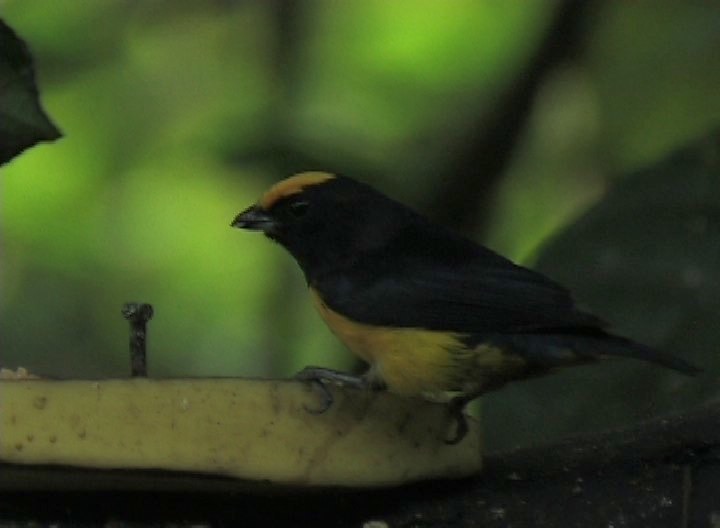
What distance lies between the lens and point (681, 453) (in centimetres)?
205

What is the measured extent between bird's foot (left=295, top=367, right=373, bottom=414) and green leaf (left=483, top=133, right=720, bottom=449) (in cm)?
53

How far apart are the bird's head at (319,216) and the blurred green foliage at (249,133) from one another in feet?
2.78

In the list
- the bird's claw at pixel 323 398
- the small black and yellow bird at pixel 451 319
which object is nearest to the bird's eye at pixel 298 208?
the small black and yellow bird at pixel 451 319

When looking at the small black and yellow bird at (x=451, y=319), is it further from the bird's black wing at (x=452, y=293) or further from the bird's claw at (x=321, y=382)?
the bird's claw at (x=321, y=382)

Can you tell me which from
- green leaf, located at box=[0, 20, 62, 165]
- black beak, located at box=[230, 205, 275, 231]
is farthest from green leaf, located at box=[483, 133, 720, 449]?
green leaf, located at box=[0, 20, 62, 165]

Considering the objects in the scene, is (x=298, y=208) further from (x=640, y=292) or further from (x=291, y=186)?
(x=640, y=292)

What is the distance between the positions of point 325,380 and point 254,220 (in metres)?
0.80

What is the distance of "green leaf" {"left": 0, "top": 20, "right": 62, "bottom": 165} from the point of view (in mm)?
1917

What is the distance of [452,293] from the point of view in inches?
90.5

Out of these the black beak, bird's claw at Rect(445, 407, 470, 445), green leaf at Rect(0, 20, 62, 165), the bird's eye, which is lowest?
bird's claw at Rect(445, 407, 470, 445)

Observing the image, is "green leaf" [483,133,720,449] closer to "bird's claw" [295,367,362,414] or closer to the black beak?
the black beak

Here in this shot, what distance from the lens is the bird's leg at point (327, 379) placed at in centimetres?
172

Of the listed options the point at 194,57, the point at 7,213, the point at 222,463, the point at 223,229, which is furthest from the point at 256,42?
the point at 222,463

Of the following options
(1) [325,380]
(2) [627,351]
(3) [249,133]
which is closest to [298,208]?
(2) [627,351]
